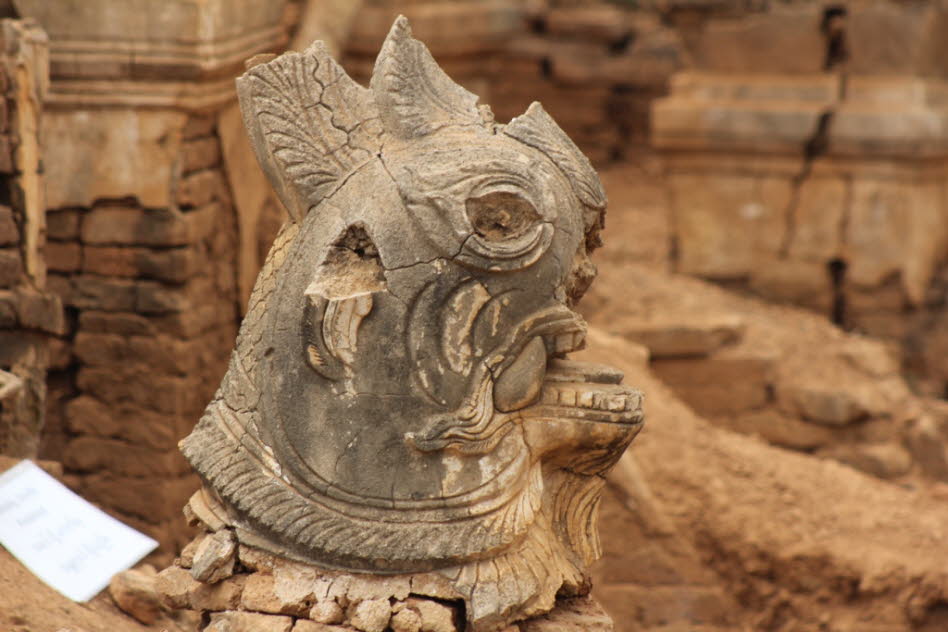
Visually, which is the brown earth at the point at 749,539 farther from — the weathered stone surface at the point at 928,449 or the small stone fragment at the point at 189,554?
the small stone fragment at the point at 189,554

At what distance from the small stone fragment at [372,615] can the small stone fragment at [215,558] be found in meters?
0.29

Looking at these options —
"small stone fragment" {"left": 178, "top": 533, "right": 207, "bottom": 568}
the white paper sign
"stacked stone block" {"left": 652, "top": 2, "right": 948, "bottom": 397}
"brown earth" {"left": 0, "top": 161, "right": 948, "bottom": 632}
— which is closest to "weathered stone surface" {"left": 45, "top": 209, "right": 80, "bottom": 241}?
the white paper sign

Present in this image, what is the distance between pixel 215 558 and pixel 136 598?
0.70 metres

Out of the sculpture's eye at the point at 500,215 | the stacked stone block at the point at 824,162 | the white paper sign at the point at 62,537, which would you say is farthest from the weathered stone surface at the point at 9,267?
the stacked stone block at the point at 824,162

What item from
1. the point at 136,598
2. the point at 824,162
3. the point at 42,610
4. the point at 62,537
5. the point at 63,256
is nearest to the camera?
the point at 42,610

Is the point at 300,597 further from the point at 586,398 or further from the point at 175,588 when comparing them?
the point at 586,398

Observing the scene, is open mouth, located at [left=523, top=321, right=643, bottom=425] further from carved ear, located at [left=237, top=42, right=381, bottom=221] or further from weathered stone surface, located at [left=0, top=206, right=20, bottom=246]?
weathered stone surface, located at [left=0, top=206, right=20, bottom=246]

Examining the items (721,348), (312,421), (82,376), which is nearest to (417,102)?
(312,421)

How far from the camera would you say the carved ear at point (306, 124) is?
8.52ft

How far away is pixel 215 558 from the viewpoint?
8.34 feet

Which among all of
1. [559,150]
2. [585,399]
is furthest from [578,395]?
[559,150]

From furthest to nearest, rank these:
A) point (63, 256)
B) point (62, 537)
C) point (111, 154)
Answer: point (63, 256) → point (111, 154) → point (62, 537)

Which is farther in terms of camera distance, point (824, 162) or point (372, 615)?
point (824, 162)

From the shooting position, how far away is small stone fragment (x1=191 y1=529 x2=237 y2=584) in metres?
2.55
